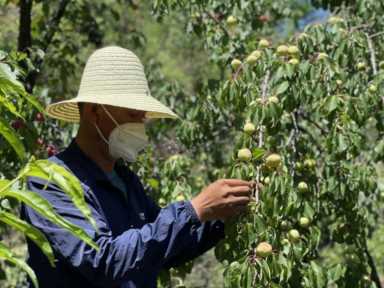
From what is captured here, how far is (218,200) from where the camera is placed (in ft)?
7.55

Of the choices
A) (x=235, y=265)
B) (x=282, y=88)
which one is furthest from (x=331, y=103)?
(x=235, y=265)

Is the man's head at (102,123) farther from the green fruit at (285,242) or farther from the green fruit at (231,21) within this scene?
the green fruit at (231,21)

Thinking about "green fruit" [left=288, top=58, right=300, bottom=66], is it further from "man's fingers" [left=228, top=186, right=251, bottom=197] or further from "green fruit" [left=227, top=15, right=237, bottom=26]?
"green fruit" [left=227, top=15, right=237, bottom=26]

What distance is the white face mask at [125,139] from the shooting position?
2.54m

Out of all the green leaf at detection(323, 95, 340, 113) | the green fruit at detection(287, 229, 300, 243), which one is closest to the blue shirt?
the green fruit at detection(287, 229, 300, 243)

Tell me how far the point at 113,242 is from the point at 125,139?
0.45 meters

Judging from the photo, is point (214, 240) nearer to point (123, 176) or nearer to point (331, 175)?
point (123, 176)

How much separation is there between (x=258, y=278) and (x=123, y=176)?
561 mm

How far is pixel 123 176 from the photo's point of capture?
272cm

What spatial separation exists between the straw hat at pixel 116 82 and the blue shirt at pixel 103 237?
19 centimetres

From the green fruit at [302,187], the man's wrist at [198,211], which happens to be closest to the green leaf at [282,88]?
the green fruit at [302,187]

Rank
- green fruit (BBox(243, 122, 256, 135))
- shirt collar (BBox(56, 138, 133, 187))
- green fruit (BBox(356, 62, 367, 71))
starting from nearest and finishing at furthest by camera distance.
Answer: shirt collar (BBox(56, 138, 133, 187)) → green fruit (BBox(243, 122, 256, 135)) → green fruit (BBox(356, 62, 367, 71))

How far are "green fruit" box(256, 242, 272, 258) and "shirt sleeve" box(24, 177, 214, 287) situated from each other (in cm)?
38

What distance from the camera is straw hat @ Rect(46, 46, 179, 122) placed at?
2.53 meters
